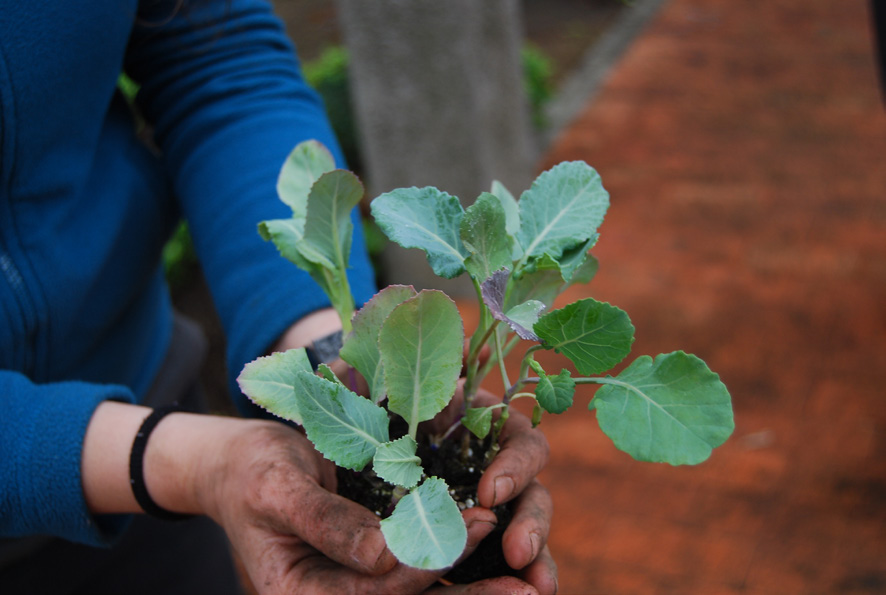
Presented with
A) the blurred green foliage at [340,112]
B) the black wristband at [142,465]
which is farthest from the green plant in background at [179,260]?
the black wristband at [142,465]

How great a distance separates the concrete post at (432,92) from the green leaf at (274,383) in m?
2.33

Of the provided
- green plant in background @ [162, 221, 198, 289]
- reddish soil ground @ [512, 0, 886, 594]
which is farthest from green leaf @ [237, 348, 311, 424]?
green plant in background @ [162, 221, 198, 289]

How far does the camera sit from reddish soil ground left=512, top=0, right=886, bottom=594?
2.20 m

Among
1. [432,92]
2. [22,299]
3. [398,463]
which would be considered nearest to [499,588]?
[398,463]

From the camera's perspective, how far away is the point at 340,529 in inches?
27.4

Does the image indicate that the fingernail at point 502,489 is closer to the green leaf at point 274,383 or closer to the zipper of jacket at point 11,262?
the green leaf at point 274,383

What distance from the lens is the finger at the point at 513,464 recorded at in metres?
0.73

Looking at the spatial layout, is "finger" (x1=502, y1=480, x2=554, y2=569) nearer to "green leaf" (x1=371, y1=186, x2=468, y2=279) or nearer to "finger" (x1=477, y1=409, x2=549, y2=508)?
"finger" (x1=477, y1=409, x2=549, y2=508)

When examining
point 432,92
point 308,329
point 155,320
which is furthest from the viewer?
point 432,92

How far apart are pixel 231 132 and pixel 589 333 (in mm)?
685

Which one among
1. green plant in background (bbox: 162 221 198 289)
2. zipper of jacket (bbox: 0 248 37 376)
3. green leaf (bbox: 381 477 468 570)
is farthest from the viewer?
green plant in background (bbox: 162 221 198 289)

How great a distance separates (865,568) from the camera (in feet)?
6.86

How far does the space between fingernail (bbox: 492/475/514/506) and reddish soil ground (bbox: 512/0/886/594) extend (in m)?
1.54

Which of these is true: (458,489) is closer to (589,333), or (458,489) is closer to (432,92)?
(589,333)
